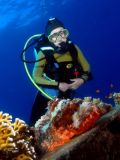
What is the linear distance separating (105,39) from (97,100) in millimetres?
78564

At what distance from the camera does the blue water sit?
34219mm

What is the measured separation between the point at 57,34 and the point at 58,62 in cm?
69

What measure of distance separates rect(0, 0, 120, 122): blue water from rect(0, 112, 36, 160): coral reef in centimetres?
2192

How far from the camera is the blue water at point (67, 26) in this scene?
1347 inches

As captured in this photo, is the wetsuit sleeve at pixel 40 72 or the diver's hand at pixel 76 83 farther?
the wetsuit sleeve at pixel 40 72

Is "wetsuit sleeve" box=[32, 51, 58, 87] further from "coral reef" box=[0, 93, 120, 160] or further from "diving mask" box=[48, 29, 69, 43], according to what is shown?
"coral reef" box=[0, 93, 120, 160]

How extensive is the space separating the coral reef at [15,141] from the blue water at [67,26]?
2192cm

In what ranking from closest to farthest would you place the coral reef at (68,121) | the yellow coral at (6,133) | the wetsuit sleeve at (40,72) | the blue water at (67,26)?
the yellow coral at (6,133), the coral reef at (68,121), the wetsuit sleeve at (40,72), the blue water at (67,26)

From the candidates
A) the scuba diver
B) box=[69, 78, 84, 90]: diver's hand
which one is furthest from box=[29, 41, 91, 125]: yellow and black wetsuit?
box=[69, 78, 84, 90]: diver's hand

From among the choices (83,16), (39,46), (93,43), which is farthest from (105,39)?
(39,46)

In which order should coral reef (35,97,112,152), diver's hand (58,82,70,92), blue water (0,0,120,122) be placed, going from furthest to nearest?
blue water (0,0,120,122), diver's hand (58,82,70,92), coral reef (35,97,112,152)

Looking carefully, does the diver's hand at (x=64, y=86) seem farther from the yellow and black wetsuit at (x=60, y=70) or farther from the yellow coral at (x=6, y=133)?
the yellow coral at (x=6, y=133)

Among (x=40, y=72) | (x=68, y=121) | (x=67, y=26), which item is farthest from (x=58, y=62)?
(x=67, y=26)

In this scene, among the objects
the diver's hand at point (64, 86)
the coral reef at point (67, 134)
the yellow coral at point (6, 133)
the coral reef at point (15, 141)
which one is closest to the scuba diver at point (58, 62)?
the diver's hand at point (64, 86)
